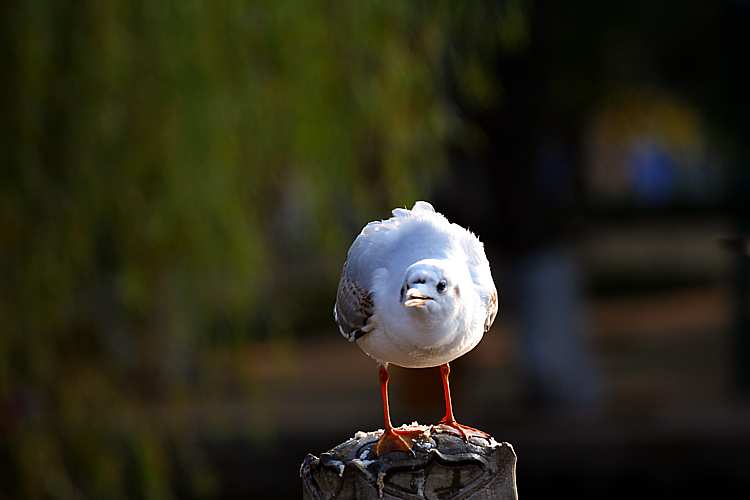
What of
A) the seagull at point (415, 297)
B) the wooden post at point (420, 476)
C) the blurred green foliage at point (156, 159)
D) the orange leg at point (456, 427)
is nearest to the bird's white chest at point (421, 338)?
the seagull at point (415, 297)

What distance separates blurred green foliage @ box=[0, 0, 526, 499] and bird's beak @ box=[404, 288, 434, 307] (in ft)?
6.37

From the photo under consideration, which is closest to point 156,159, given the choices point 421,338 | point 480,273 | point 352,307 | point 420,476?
point 352,307

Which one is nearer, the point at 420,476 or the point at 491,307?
the point at 420,476

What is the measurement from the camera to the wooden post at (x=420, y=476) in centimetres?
221

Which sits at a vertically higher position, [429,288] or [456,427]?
[429,288]

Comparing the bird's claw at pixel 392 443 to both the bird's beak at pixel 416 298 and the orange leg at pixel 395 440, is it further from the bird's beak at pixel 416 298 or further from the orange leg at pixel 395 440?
the bird's beak at pixel 416 298

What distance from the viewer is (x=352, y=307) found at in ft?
9.00

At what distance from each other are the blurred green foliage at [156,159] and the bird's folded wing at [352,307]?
5.38 feet

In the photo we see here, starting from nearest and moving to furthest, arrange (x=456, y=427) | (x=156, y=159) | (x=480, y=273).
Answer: (x=456, y=427)
(x=480, y=273)
(x=156, y=159)

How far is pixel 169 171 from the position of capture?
4348mm

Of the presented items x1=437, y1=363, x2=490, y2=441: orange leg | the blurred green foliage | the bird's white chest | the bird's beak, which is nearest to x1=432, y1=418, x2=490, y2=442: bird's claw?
x1=437, y1=363, x2=490, y2=441: orange leg

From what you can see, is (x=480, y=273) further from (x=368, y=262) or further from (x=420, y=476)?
(x=420, y=476)

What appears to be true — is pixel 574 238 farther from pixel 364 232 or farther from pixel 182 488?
pixel 364 232

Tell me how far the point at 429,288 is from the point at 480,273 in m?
0.32
